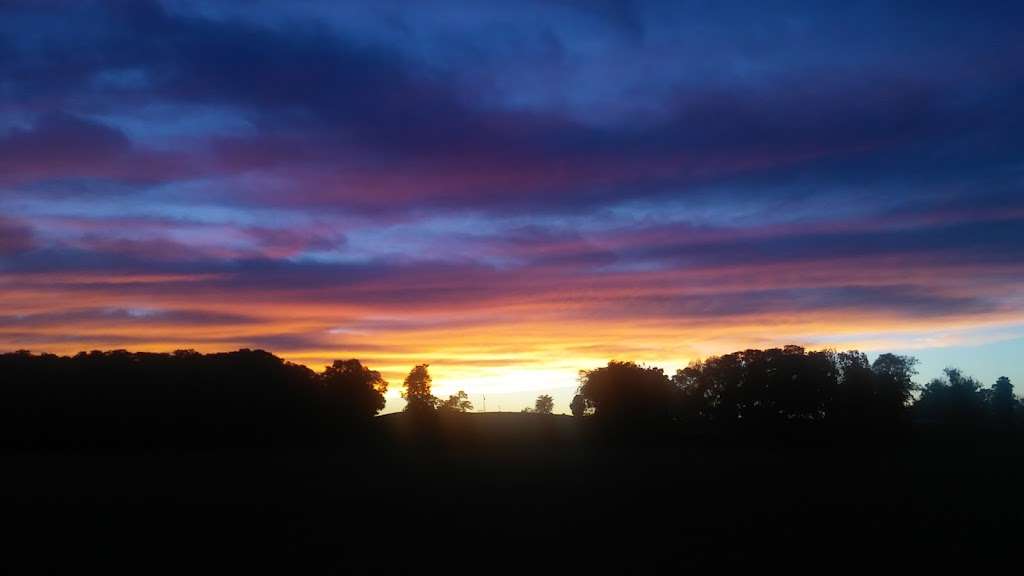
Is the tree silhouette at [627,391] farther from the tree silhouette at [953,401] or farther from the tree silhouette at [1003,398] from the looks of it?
the tree silhouette at [1003,398]

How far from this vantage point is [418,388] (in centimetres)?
10150

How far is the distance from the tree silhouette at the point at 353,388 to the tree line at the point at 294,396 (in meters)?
0.15

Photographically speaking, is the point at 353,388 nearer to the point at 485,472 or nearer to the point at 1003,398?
the point at 485,472

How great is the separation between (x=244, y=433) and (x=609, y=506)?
43.2m

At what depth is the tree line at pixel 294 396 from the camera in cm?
6681

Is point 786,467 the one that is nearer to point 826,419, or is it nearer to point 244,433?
point 826,419

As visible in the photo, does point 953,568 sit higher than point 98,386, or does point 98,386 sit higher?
point 98,386

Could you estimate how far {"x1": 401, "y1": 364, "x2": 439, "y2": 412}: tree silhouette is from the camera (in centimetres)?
9838

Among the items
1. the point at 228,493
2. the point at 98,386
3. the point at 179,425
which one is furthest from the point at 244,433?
the point at 228,493

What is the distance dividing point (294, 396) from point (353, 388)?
8.99 m

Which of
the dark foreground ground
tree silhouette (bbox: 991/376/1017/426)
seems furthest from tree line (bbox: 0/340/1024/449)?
tree silhouette (bbox: 991/376/1017/426)

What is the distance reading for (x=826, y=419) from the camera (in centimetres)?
9138

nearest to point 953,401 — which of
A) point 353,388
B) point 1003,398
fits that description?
point 1003,398

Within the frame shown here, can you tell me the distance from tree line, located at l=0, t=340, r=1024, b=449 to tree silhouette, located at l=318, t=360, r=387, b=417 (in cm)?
15
